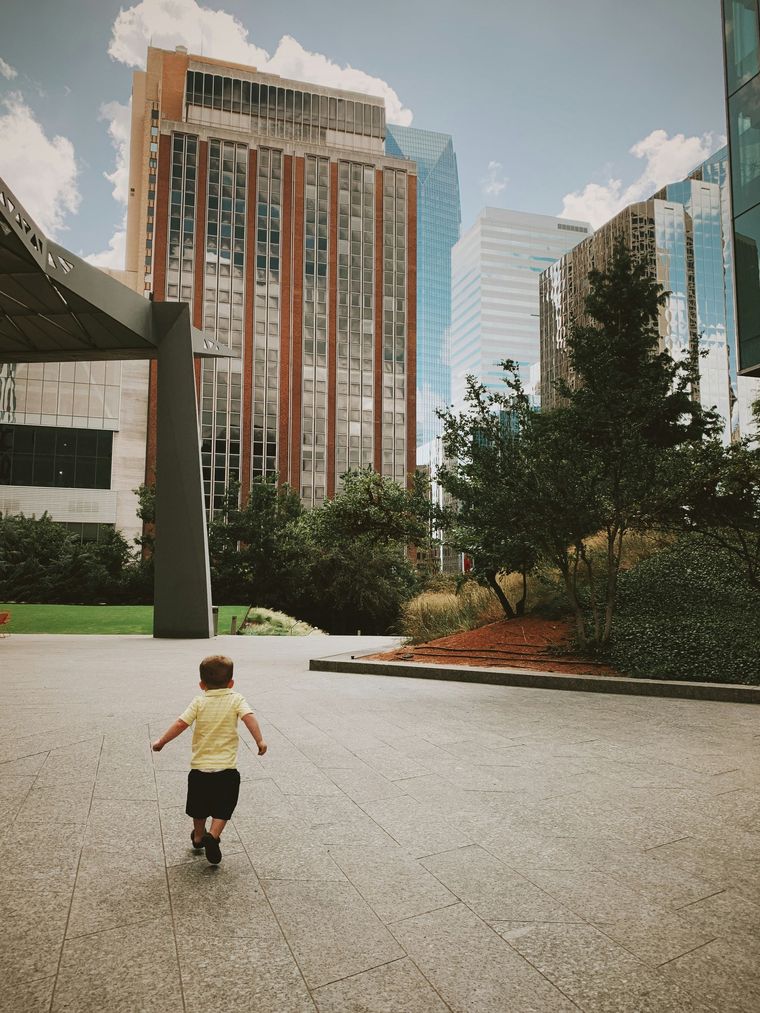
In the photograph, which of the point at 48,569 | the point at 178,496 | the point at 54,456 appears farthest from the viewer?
the point at 54,456

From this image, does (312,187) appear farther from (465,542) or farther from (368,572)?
(465,542)

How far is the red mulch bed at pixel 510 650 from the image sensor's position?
36.6 feet

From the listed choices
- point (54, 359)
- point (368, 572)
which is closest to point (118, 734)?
point (54, 359)

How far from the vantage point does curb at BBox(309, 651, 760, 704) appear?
360 inches

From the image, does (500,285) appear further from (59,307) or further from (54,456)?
(59,307)

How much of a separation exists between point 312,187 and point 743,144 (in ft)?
223

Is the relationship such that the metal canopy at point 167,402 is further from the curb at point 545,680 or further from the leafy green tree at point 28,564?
the leafy green tree at point 28,564

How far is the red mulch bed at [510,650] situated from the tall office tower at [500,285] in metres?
145

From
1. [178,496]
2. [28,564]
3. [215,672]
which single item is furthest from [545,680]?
[28,564]

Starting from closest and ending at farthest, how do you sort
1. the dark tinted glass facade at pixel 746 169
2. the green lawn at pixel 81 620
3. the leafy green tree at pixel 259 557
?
1. the dark tinted glass facade at pixel 746 169
2. the green lawn at pixel 81 620
3. the leafy green tree at pixel 259 557

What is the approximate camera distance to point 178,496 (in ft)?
61.8

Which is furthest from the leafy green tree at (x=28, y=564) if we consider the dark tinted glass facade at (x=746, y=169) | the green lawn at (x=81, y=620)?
the dark tinted glass facade at (x=746, y=169)

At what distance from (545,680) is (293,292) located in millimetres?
71495

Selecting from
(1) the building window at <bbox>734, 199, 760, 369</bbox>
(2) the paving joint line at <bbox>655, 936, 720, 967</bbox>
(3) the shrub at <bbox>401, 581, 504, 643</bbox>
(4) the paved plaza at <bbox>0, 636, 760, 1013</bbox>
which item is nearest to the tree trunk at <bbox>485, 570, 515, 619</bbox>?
(3) the shrub at <bbox>401, 581, 504, 643</bbox>
